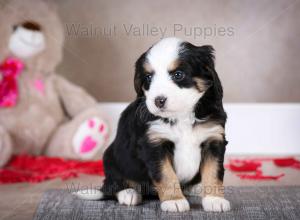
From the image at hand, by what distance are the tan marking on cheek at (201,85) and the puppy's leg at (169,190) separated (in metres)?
0.27

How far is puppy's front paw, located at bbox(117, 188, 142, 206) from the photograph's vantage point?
1961mm

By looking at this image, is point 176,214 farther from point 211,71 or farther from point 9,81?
point 9,81

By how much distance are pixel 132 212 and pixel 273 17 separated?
2.42 m

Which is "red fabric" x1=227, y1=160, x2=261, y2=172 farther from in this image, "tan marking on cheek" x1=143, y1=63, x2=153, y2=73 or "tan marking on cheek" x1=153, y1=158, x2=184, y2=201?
"tan marking on cheek" x1=143, y1=63, x2=153, y2=73

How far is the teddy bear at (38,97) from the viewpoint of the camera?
3203 millimetres

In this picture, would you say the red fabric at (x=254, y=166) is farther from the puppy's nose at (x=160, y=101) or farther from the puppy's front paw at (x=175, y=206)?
the puppy's nose at (x=160, y=101)

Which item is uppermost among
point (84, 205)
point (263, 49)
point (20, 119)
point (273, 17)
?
point (273, 17)

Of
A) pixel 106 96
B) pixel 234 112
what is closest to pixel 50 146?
pixel 106 96

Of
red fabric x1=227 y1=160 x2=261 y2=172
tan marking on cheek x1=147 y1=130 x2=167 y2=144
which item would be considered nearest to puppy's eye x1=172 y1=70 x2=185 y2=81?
tan marking on cheek x1=147 y1=130 x2=167 y2=144

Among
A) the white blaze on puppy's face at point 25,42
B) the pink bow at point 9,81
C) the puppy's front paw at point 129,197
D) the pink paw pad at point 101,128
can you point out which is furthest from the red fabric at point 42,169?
the puppy's front paw at point 129,197

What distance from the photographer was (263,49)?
384 cm

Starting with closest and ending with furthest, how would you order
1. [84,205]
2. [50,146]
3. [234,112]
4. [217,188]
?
[217,188] < [84,205] < [50,146] < [234,112]

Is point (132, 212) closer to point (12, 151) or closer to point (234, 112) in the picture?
point (12, 151)

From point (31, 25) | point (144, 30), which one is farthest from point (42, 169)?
point (144, 30)
